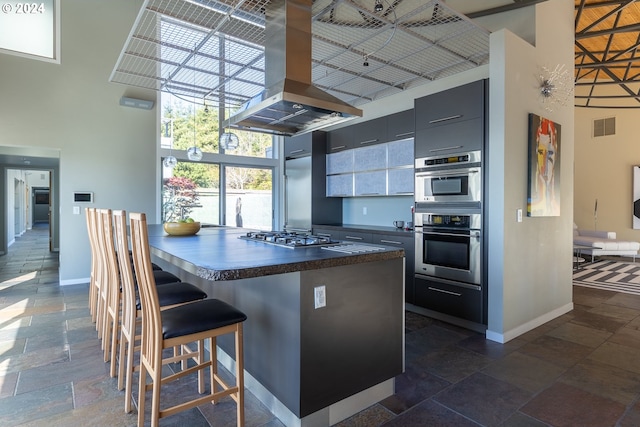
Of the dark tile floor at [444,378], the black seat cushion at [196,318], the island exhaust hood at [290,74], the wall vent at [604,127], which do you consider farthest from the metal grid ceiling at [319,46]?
the wall vent at [604,127]

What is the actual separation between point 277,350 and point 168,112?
5230mm

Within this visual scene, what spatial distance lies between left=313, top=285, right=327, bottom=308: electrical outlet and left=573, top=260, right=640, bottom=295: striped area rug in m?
5.42

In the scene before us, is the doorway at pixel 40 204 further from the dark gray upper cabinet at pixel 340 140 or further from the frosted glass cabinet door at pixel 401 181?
the frosted glass cabinet door at pixel 401 181

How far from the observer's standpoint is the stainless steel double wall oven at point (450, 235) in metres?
3.32

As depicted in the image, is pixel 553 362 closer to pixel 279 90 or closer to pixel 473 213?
pixel 473 213

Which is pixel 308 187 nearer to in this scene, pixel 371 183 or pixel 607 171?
pixel 371 183

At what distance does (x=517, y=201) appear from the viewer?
324cm

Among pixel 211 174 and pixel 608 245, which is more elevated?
pixel 211 174

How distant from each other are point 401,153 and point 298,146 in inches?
80.2

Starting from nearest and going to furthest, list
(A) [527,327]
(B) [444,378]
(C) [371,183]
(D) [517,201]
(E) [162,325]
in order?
(E) [162,325], (B) [444,378], (D) [517,201], (A) [527,327], (C) [371,183]

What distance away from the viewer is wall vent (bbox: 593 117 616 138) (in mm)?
8398

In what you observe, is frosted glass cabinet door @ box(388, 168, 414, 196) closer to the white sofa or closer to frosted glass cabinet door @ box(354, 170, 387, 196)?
frosted glass cabinet door @ box(354, 170, 387, 196)

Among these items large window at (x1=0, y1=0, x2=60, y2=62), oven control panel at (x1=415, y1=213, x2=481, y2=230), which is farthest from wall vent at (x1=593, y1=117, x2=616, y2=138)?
large window at (x1=0, y1=0, x2=60, y2=62)

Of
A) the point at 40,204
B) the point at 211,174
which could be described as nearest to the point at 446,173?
the point at 211,174
